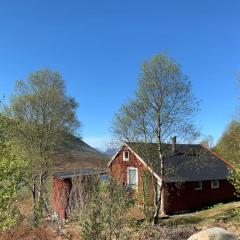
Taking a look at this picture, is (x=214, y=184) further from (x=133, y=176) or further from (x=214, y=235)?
(x=214, y=235)

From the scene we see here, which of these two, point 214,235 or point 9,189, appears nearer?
point 214,235

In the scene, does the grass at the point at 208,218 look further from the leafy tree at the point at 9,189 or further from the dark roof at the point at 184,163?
the leafy tree at the point at 9,189

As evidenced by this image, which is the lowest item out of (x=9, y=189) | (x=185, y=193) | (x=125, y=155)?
(x=185, y=193)

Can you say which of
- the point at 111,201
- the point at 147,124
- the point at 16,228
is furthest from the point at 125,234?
the point at 147,124

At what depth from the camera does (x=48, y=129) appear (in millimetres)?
41188

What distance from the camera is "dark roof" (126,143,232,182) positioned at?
30188 millimetres

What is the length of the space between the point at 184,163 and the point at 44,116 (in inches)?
603

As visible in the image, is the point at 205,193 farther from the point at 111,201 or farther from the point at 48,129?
the point at 111,201

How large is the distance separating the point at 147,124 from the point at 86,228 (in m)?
17.7

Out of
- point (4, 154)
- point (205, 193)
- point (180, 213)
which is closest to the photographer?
point (4, 154)

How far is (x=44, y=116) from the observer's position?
136ft

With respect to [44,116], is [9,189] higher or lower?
lower

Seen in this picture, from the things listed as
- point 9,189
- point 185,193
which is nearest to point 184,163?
point 185,193

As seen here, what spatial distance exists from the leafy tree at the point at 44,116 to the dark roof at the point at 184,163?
441 inches
